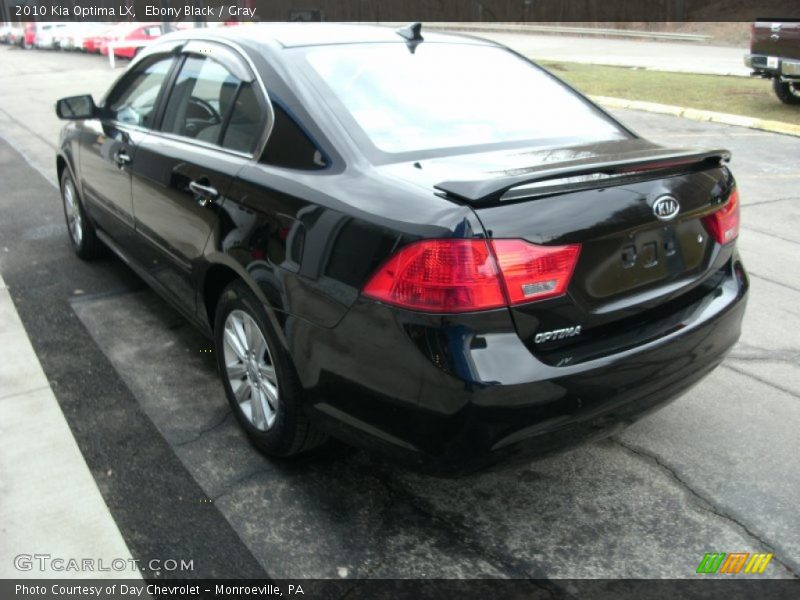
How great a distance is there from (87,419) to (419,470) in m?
1.87

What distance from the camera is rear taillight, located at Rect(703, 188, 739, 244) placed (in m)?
2.82

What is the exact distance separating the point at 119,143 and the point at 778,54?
1045cm

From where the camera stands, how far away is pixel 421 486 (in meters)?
3.04

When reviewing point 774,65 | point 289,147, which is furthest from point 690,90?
point 289,147

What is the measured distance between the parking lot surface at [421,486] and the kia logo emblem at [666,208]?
1.02 meters

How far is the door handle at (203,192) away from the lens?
10.6 ft

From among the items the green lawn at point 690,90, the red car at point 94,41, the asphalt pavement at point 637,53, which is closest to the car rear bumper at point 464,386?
the green lawn at point 690,90

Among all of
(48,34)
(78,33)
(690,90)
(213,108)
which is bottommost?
(690,90)

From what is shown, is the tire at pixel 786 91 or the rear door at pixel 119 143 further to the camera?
the tire at pixel 786 91

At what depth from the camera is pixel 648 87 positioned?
1444cm

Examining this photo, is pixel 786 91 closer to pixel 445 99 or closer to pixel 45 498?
pixel 445 99

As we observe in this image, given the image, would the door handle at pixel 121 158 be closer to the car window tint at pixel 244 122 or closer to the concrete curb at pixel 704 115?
the car window tint at pixel 244 122

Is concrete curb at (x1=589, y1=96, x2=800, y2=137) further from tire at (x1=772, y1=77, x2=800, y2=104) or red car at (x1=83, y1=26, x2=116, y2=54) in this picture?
red car at (x1=83, y1=26, x2=116, y2=54)

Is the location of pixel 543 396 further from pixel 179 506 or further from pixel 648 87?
pixel 648 87
